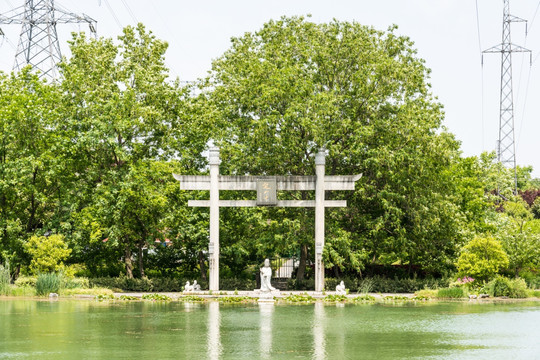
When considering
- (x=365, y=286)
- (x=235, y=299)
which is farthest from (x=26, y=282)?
(x=365, y=286)

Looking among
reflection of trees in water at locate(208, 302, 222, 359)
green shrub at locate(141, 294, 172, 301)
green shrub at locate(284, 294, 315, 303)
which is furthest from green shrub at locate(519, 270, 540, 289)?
green shrub at locate(141, 294, 172, 301)

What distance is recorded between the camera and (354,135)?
37375mm

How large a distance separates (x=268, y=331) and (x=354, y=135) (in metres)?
18.2

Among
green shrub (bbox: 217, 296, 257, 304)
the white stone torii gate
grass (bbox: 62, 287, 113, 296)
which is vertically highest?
the white stone torii gate

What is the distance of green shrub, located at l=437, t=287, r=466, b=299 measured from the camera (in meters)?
33.9

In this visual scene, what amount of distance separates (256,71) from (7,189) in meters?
14.8

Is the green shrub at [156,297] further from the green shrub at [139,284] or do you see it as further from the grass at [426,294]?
the grass at [426,294]

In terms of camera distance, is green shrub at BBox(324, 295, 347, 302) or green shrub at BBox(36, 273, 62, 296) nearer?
green shrub at BBox(324, 295, 347, 302)

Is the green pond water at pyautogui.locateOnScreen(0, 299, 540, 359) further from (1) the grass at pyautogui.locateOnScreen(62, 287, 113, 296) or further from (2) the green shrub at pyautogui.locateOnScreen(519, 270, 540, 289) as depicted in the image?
(2) the green shrub at pyautogui.locateOnScreen(519, 270, 540, 289)

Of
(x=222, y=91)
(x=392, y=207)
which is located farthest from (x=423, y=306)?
(x=222, y=91)

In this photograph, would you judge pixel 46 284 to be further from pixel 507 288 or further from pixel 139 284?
pixel 507 288

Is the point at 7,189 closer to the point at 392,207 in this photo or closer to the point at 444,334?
the point at 392,207

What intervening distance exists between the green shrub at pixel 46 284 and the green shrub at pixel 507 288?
2083cm

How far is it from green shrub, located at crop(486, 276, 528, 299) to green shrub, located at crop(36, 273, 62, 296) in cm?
2083
